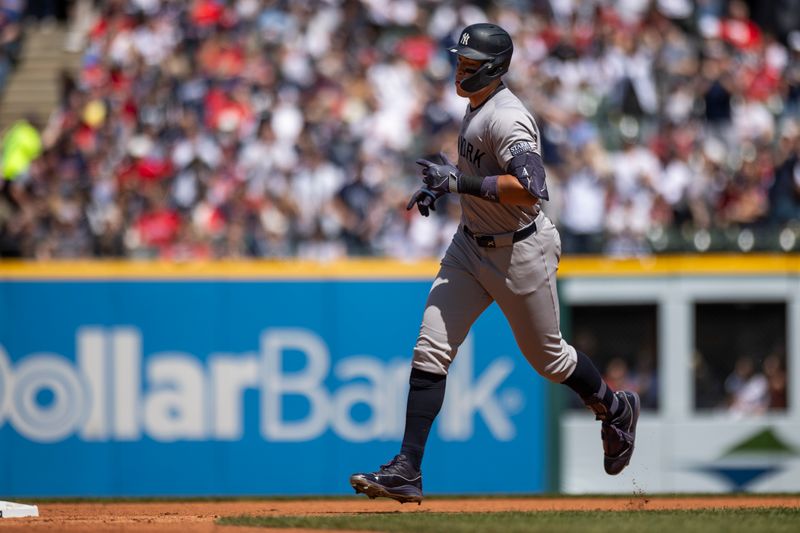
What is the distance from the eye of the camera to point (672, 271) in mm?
11039

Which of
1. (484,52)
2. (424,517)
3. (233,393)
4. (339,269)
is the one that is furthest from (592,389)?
(233,393)

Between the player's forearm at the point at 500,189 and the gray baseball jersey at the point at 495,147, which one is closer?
the player's forearm at the point at 500,189

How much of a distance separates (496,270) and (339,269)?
4.81 metres

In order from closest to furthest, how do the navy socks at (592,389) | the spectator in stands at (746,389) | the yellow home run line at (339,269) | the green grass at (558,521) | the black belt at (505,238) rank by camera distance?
the green grass at (558,521) < the black belt at (505,238) < the navy socks at (592,389) < the yellow home run line at (339,269) < the spectator in stands at (746,389)

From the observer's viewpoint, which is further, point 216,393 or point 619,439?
point 216,393

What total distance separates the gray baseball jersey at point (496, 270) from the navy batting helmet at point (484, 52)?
104 mm

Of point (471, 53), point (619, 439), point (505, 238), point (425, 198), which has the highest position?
point (471, 53)

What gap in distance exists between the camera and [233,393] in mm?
10617

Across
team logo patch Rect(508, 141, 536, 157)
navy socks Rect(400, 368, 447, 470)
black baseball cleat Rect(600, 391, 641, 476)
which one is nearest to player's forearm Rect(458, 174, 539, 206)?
team logo patch Rect(508, 141, 536, 157)

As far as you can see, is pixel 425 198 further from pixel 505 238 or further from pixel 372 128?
pixel 372 128

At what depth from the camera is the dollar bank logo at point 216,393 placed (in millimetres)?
10531

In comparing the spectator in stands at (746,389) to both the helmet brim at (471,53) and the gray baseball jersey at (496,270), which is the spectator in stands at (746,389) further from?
the helmet brim at (471,53)

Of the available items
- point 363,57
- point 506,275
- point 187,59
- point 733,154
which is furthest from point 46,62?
point 506,275

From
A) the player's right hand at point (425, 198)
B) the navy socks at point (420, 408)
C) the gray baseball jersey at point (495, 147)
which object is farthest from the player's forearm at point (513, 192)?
the navy socks at point (420, 408)
